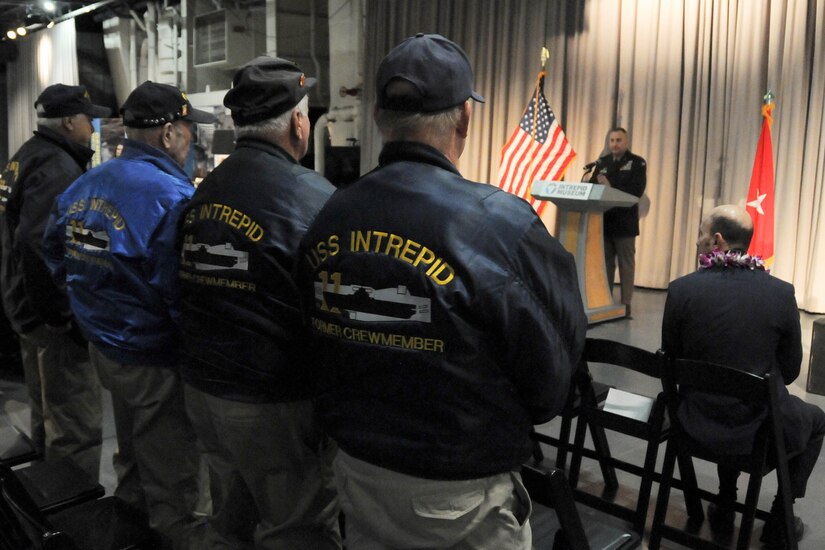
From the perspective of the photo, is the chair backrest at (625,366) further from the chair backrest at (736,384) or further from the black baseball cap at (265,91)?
the black baseball cap at (265,91)

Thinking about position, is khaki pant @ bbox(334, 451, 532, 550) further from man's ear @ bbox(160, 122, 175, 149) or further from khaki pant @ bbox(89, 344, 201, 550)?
man's ear @ bbox(160, 122, 175, 149)

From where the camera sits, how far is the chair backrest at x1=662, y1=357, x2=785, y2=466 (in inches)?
76.4

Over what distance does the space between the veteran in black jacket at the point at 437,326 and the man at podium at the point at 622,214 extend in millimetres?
4849

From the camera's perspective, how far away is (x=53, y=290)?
2.59 m

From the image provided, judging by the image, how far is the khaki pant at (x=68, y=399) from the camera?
2686 millimetres

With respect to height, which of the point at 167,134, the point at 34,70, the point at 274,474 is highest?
the point at 34,70

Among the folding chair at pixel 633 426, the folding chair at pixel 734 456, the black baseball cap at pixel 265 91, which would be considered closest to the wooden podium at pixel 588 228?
the folding chair at pixel 633 426

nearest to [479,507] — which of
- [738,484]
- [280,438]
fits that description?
[280,438]

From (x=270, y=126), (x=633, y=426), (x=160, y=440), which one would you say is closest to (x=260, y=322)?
(x=270, y=126)

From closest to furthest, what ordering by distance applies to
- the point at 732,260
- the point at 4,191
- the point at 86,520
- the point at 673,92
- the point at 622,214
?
the point at 86,520
the point at 732,260
the point at 4,191
the point at 622,214
the point at 673,92

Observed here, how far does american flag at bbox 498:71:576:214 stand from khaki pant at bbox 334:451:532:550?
5450 millimetres

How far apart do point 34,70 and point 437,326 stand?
628 inches

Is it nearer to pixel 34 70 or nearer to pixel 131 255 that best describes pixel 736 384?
pixel 131 255

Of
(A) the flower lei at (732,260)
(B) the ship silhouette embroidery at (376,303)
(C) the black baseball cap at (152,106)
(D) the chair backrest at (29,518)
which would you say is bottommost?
(D) the chair backrest at (29,518)
